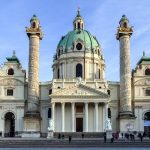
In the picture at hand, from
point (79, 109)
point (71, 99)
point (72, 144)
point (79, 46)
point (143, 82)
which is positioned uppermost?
Answer: point (79, 46)

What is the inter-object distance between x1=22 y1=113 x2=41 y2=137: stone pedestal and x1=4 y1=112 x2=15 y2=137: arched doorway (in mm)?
6597

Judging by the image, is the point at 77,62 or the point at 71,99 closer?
the point at 71,99

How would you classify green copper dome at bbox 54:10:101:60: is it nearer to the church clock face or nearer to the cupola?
the church clock face

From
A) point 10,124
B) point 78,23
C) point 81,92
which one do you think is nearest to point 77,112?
point 81,92

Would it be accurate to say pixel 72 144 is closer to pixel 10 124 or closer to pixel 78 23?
pixel 10 124

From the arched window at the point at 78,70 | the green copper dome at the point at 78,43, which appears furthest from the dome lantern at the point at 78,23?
the arched window at the point at 78,70

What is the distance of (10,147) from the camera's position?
5809 cm

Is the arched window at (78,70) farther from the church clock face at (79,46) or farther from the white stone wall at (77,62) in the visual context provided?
the church clock face at (79,46)

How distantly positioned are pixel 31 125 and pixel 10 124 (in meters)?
9.03

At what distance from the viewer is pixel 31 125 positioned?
82500mm

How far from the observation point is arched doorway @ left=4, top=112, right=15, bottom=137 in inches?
3479

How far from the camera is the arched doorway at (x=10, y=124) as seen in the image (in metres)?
88.4

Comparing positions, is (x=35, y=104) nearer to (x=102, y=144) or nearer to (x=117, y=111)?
(x=117, y=111)

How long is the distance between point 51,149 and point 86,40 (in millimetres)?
46237
